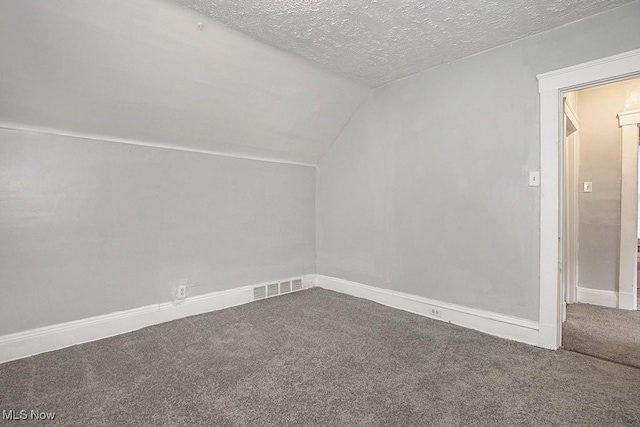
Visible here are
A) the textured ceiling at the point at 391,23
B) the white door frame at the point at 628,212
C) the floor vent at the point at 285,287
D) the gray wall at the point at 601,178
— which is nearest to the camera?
the textured ceiling at the point at 391,23

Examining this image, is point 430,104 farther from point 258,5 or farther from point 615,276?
point 615,276

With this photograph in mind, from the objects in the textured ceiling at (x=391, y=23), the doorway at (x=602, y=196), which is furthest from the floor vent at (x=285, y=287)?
the doorway at (x=602, y=196)

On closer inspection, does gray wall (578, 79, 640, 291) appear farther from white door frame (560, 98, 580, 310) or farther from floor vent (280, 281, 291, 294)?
floor vent (280, 281, 291, 294)

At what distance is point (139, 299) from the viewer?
9.07 ft

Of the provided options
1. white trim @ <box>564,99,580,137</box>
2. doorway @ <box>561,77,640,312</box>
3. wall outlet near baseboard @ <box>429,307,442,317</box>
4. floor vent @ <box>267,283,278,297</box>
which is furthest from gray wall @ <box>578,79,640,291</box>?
floor vent @ <box>267,283,278,297</box>

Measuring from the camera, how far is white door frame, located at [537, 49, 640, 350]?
2303 millimetres

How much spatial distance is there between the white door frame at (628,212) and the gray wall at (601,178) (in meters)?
0.05

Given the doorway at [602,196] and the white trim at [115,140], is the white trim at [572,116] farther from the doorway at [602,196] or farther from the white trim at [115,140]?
the white trim at [115,140]

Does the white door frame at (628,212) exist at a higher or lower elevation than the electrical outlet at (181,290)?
higher

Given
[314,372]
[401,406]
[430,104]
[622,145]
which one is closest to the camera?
[401,406]

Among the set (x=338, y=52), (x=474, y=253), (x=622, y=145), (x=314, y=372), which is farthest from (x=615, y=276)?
(x=338, y=52)

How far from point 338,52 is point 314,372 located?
2.54 metres

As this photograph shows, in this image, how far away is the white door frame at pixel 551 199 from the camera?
7.55 feet

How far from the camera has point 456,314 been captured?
2.83m
